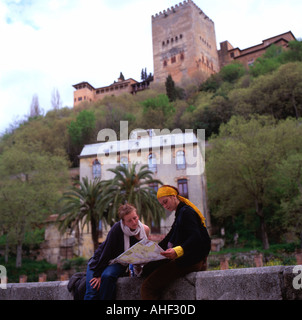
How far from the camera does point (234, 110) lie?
4281 centimetres

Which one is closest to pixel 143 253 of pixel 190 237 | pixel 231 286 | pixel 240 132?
pixel 190 237

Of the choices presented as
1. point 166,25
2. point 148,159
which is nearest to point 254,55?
point 166,25

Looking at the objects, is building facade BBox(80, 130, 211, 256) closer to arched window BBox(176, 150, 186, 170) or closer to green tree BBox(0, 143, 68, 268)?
arched window BBox(176, 150, 186, 170)

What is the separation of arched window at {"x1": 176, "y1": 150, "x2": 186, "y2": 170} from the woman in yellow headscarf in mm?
27058

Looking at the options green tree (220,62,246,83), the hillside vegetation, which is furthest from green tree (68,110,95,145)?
green tree (220,62,246,83)

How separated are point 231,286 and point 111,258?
5.26 feet

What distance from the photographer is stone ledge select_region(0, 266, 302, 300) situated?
322 cm

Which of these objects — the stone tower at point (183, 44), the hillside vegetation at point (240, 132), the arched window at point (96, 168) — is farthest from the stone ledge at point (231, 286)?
the stone tower at point (183, 44)

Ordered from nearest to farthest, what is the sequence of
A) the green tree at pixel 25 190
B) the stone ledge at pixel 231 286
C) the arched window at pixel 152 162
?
the stone ledge at pixel 231 286 → the green tree at pixel 25 190 → the arched window at pixel 152 162

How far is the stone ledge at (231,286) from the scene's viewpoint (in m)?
3.22

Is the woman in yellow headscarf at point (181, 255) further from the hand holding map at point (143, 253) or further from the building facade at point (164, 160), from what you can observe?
the building facade at point (164, 160)

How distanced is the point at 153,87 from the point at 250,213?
173 feet

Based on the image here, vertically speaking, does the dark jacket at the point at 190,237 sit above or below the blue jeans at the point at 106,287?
above
